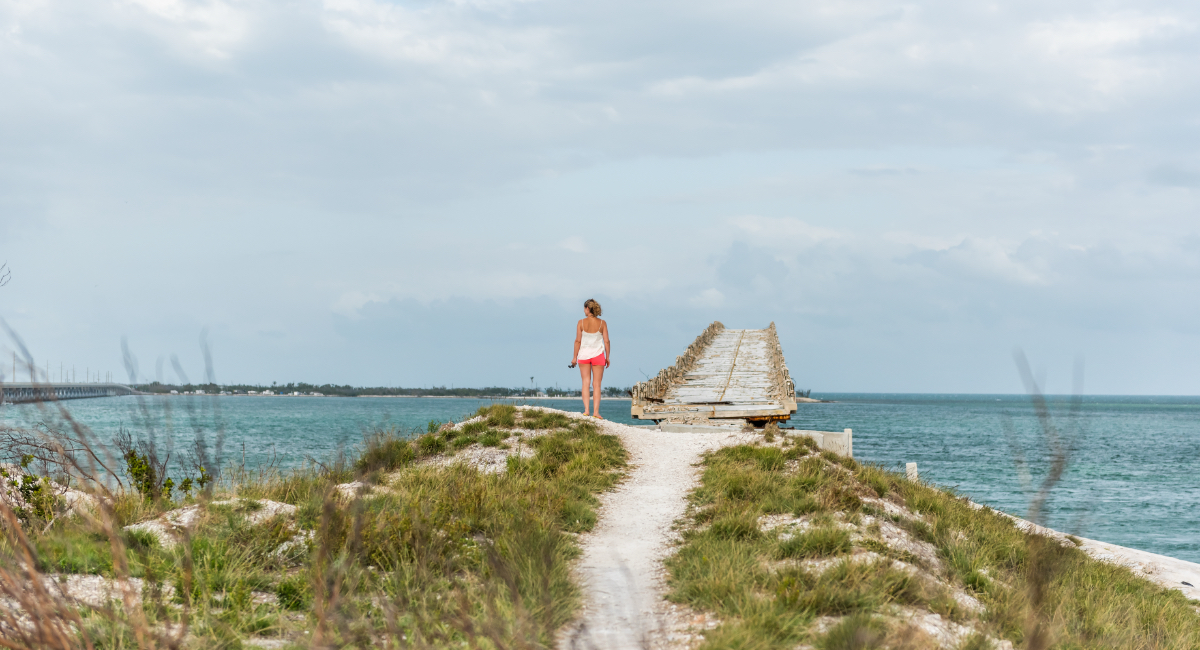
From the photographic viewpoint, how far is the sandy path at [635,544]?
521 cm

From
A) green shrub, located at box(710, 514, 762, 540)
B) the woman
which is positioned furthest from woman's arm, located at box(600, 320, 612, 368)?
green shrub, located at box(710, 514, 762, 540)

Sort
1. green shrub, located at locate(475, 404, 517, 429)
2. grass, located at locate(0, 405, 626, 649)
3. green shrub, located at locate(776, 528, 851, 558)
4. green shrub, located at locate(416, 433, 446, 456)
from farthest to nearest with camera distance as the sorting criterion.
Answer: green shrub, located at locate(475, 404, 517, 429)
green shrub, located at locate(416, 433, 446, 456)
green shrub, located at locate(776, 528, 851, 558)
grass, located at locate(0, 405, 626, 649)

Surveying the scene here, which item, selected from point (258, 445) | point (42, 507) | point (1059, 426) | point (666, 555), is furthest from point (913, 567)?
point (258, 445)

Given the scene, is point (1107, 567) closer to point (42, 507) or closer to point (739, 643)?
point (739, 643)

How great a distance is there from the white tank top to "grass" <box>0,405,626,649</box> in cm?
616

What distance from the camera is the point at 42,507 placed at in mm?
7469

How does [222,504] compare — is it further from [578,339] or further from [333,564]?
[578,339]

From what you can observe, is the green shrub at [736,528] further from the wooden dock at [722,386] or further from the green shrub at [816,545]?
the wooden dock at [722,386]

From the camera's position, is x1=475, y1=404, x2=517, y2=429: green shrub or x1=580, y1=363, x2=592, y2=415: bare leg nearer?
x1=475, y1=404, x2=517, y2=429: green shrub

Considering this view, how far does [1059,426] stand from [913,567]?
17.4ft

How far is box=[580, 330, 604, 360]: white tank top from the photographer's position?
1547 cm

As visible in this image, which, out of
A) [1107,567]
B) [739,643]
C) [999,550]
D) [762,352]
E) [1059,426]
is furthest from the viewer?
[762,352]

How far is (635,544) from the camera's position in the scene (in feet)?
25.7

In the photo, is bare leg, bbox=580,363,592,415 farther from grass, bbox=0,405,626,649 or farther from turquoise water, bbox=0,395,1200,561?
grass, bbox=0,405,626,649
